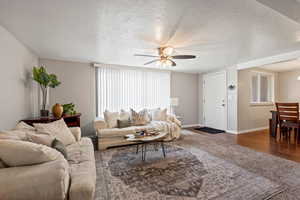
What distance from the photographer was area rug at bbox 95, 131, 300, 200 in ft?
5.68

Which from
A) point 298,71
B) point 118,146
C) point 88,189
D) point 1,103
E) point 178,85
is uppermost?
point 298,71

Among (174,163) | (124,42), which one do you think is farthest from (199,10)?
→ (174,163)

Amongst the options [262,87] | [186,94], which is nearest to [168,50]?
[186,94]

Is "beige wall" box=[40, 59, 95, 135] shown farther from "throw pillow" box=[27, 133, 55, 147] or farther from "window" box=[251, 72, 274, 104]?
"window" box=[251, 72, 274, 104]

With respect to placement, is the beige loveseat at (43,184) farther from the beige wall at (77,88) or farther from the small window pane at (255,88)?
the small window pane at (255,88)

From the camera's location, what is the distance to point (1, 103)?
214 centimetres

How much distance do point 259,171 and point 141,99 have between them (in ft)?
11.9

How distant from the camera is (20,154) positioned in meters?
1.21

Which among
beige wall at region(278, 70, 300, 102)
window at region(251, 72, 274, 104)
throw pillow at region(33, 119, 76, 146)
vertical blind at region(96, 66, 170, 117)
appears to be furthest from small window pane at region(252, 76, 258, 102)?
throw pillow at region(33, 119, 76, 146)

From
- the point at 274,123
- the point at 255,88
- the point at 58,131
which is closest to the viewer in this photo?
the point at 58,131

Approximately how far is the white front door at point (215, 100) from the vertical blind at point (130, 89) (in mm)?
1624

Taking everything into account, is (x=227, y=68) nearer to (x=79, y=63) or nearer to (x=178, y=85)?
(x=178, y=85)

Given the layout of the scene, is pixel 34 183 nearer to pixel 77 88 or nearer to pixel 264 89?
pixel 77 88

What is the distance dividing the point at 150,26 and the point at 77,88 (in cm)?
309
